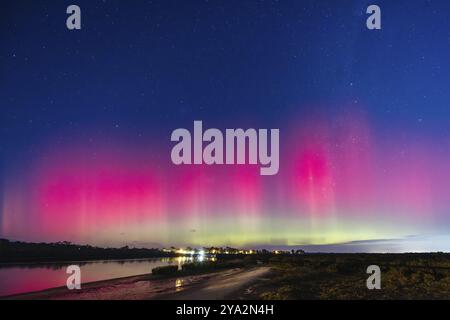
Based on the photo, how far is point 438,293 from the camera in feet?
90.6
